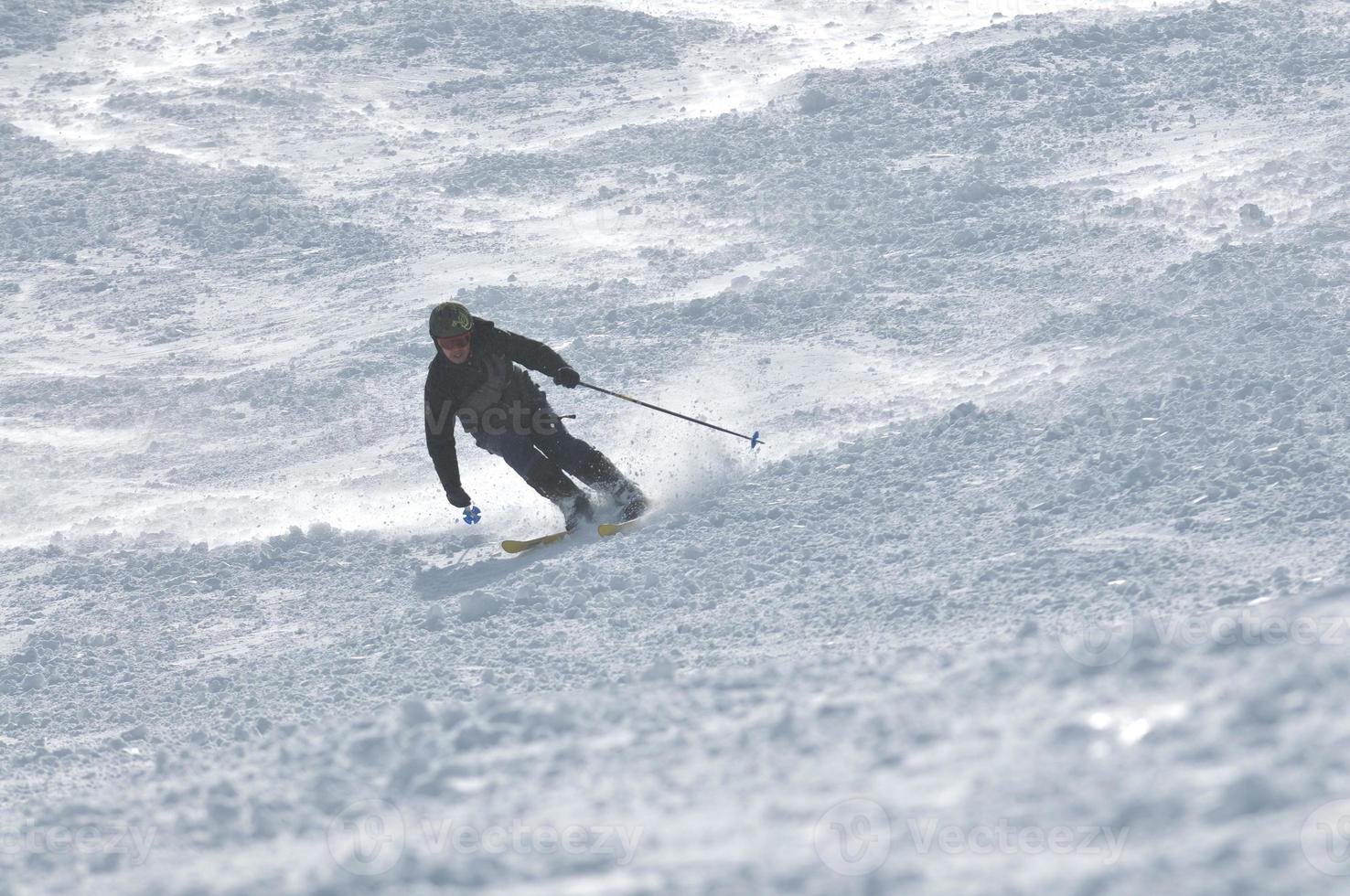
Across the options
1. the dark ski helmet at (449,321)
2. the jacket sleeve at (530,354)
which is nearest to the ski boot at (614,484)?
the jacket sleeve at (530,354)

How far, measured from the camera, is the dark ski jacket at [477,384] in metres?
8.69

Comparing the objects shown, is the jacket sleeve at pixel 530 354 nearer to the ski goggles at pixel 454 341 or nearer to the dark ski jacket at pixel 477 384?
the dark ski jacket at pixel 477 384

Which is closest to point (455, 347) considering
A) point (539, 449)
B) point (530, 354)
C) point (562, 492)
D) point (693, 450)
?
point (530, 354)

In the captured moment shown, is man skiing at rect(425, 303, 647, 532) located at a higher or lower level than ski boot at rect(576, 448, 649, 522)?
higher

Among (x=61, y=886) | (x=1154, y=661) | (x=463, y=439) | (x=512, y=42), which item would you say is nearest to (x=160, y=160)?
(x=512, y=42)

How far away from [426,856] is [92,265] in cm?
1259

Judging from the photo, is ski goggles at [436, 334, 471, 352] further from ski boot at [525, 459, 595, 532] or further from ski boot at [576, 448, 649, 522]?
ski boot at [576, 448, 649, 522]

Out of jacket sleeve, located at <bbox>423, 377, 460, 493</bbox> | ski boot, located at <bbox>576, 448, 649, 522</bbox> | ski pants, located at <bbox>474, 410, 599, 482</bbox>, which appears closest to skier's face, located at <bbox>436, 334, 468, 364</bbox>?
jacket sleeve, located at <bbox>423, 377, 460, 493</bbox>

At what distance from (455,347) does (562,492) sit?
1230mm

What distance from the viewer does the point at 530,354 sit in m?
8.87

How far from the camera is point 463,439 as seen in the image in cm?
1127

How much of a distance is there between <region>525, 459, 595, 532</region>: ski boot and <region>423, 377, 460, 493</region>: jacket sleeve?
1.65ft

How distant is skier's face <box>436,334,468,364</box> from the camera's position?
843cm

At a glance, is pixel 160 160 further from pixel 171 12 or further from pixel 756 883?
pixel 756 883
